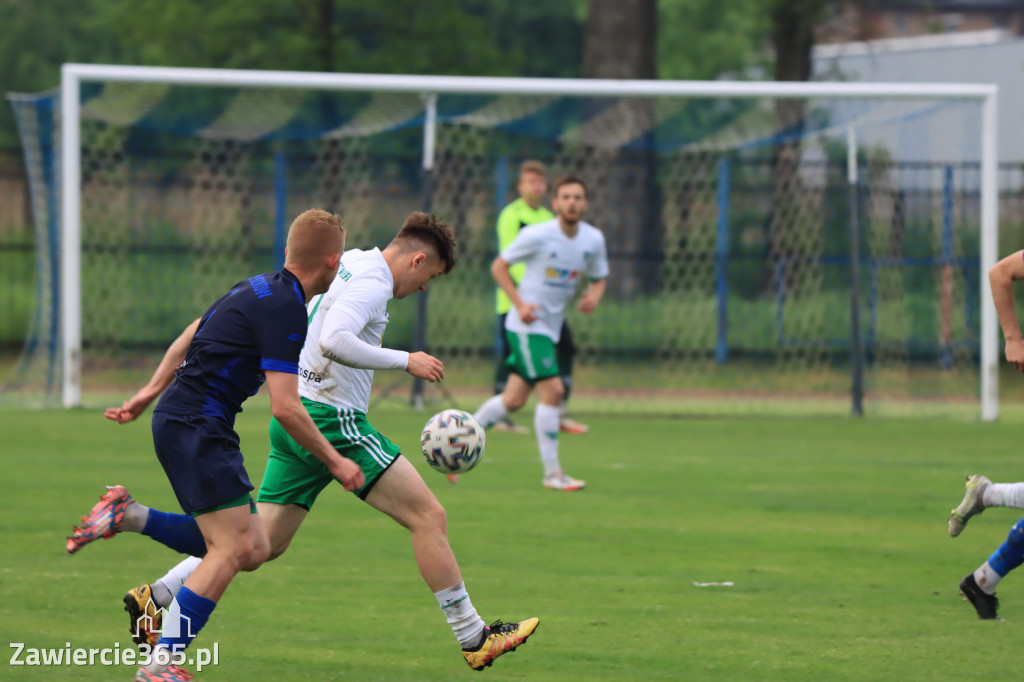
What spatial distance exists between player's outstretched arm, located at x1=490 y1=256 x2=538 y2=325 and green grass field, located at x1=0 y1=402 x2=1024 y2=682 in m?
1.26

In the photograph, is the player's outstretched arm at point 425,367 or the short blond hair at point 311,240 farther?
the player's outstretched arm at point 425,367

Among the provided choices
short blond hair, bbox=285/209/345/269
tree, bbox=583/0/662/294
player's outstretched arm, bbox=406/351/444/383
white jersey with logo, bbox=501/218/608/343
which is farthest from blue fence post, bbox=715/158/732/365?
short blond hair, bbox=285/209/345/269

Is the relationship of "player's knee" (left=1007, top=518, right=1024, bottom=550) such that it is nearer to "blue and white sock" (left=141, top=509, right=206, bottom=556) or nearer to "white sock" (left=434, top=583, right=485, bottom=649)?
"white sock" (left=434, top=583, right=485, bottom=649)

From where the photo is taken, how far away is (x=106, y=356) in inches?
604

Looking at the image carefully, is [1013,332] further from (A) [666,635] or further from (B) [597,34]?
(B) [597,34]

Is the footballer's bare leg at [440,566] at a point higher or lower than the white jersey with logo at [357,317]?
lower

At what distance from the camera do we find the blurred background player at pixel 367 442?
4.95 metres

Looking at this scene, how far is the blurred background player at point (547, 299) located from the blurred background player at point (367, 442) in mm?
4200

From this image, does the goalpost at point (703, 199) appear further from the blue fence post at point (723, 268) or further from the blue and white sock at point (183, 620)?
the blue and white sock at point (183, 620)

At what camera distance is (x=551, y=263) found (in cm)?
1006

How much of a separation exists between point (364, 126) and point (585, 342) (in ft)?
13.0

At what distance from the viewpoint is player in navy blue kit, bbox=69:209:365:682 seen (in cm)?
447

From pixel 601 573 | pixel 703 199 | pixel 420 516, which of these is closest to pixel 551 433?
pixel 601 573

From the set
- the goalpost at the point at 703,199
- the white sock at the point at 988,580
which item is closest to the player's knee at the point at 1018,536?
the white sock at the point at 988,580
